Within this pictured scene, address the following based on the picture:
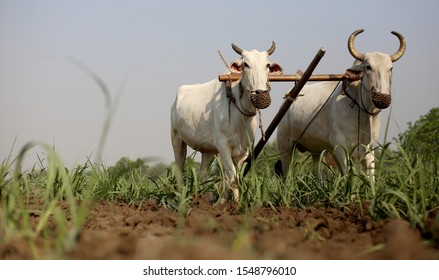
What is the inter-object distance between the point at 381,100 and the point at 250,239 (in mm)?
3812

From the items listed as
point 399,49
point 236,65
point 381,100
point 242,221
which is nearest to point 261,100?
point 236,65

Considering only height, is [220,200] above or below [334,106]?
below

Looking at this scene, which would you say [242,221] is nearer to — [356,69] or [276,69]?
[276,69]

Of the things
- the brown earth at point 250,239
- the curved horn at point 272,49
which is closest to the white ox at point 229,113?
the curved horn at point 272,49

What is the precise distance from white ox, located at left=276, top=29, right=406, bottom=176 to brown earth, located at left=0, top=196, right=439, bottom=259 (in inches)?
83.8

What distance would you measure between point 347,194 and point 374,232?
1.27 metres

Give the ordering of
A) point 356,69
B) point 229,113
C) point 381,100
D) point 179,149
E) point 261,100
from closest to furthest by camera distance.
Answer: point 261,100 → point 381,100 → point 229,113 → point 356,69 → point 179,149

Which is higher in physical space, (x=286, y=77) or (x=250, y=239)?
(x=286, y=77)

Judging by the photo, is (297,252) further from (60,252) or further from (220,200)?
(220,200)

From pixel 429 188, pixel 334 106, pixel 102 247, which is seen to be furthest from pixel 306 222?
pixel 334 106

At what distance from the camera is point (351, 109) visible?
23.1ft

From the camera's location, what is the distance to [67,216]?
4359mm

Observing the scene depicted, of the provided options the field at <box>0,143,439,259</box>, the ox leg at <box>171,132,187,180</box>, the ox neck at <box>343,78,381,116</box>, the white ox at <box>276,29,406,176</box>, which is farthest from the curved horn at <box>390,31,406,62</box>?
the ox leg at <box>171,132,187,180</box>
